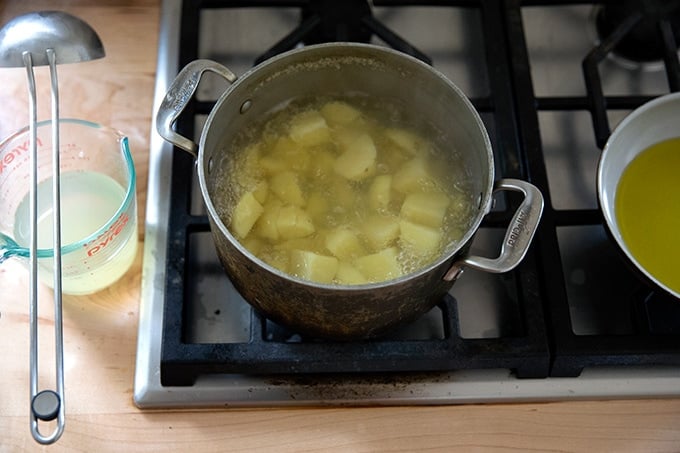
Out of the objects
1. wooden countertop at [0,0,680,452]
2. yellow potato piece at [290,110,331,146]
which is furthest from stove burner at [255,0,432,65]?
wooden countertop at [0,0,680,452]

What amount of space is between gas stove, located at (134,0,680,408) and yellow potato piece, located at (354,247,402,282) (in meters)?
0.07

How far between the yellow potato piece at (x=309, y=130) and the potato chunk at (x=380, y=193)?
68 mm

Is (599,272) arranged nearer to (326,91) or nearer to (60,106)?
(326,91)

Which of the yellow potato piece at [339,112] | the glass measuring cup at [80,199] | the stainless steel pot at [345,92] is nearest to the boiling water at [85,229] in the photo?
the glass measuring cup at [80,199]

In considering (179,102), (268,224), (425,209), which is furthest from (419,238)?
(179,102)

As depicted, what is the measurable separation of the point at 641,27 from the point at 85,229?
2.02 ft

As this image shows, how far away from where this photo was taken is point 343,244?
0.68m

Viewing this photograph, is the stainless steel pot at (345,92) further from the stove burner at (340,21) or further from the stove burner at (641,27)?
the stove burner at (641,27)

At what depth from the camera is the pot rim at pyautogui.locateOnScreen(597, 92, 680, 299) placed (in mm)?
672

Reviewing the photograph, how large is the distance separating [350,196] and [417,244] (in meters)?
0.08

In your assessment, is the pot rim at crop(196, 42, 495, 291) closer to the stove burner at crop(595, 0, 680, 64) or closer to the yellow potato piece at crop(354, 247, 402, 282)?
the yellow potato piece at crop(354, 247, 402, 282)

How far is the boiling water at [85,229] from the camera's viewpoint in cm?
69

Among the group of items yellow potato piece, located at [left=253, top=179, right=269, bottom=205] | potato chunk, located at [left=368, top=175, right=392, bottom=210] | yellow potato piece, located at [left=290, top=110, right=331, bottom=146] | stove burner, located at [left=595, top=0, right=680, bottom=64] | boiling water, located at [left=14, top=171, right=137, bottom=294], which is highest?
stove burner, located at [left=595, top=0, right=680, bottom=64]

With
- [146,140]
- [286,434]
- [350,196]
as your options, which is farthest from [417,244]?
[146,140]
